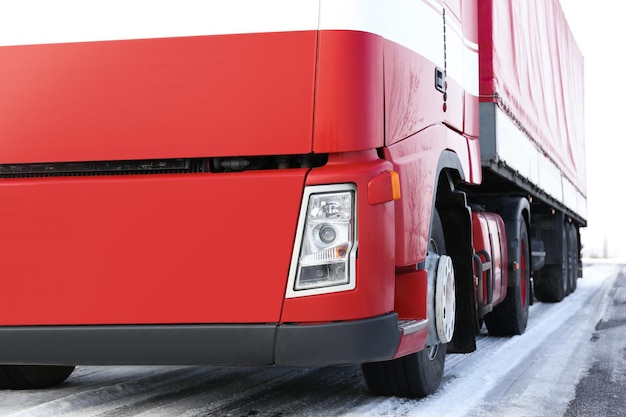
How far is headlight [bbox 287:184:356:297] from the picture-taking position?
340 cm

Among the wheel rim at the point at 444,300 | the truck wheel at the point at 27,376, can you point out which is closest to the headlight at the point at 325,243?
the wheel rim at the point at 444,300

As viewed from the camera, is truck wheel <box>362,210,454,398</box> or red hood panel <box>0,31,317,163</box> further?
truck wheel <box>362,210,454,398</box>

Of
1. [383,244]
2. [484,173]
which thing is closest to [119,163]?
[383,244]

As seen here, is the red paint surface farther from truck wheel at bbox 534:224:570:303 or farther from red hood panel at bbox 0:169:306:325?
truck wheel at bbox 534:224:570:303

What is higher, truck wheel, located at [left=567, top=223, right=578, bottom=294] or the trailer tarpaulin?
the trailer tarpaulin

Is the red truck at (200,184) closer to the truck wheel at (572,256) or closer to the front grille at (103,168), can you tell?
the front grille at (103,168)

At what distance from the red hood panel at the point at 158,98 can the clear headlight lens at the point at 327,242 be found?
0.24 meters

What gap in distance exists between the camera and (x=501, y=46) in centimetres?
668

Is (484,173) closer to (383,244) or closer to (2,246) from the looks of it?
(383,244)

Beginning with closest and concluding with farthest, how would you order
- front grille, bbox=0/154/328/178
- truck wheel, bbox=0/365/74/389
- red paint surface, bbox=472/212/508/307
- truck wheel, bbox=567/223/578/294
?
front grille, bbox=0/154/328/178 → truck wheel, bbox=0/365/74/389 → red paint surface, bbox=472/212/508/307 → truck wheel, bbox=567/223/578/294

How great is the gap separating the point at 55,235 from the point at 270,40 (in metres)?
1.18

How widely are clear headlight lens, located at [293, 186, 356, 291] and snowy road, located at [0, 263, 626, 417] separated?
96cm

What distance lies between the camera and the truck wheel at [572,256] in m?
12.9

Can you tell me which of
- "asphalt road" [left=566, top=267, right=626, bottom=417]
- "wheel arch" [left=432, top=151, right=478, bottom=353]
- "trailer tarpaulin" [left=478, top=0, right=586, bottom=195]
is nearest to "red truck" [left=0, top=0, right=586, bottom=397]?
"wheel arch" [left=432, top=151, right=478, bottom=353]
